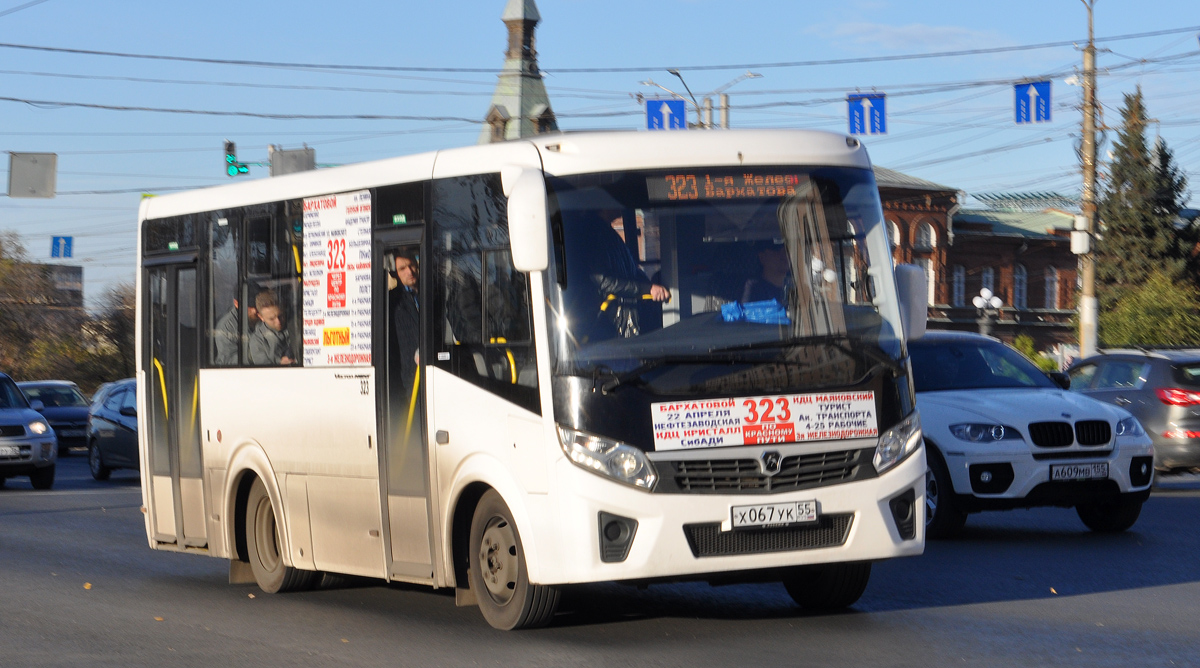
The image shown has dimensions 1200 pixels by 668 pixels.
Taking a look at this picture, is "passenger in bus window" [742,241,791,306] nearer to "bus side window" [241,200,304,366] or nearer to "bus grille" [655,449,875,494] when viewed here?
"bus grille" [655,449,875,494]

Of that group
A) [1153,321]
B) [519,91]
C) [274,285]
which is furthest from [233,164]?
[519,91]

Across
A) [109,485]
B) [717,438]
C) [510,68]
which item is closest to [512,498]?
[717,438]

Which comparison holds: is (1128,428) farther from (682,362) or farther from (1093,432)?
(682,362)

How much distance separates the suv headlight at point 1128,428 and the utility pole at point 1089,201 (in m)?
20.0

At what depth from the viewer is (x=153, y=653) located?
27.1ft

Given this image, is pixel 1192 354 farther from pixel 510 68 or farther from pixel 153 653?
pixel 510 68

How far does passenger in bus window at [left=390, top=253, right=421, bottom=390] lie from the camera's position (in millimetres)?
9031

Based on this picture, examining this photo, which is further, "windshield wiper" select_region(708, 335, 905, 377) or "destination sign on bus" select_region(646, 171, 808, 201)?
"destination sign on bus" select_region(646, 171, 808, 201)

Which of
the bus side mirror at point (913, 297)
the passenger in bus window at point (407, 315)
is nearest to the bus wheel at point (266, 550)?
the passenger in bus window at point (407, 315)

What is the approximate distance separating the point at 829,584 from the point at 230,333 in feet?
15.1

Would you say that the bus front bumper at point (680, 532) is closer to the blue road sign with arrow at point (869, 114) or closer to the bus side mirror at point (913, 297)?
the bus side mirror at point (913, 297)

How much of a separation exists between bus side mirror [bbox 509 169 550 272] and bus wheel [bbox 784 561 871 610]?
7.68 feet

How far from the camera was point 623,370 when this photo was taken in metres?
7.86

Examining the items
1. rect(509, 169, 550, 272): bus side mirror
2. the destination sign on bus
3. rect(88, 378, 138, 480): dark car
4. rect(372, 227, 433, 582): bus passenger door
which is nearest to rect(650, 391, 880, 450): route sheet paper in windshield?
→ rect(509, 169, 550, 272): bus side mirror
